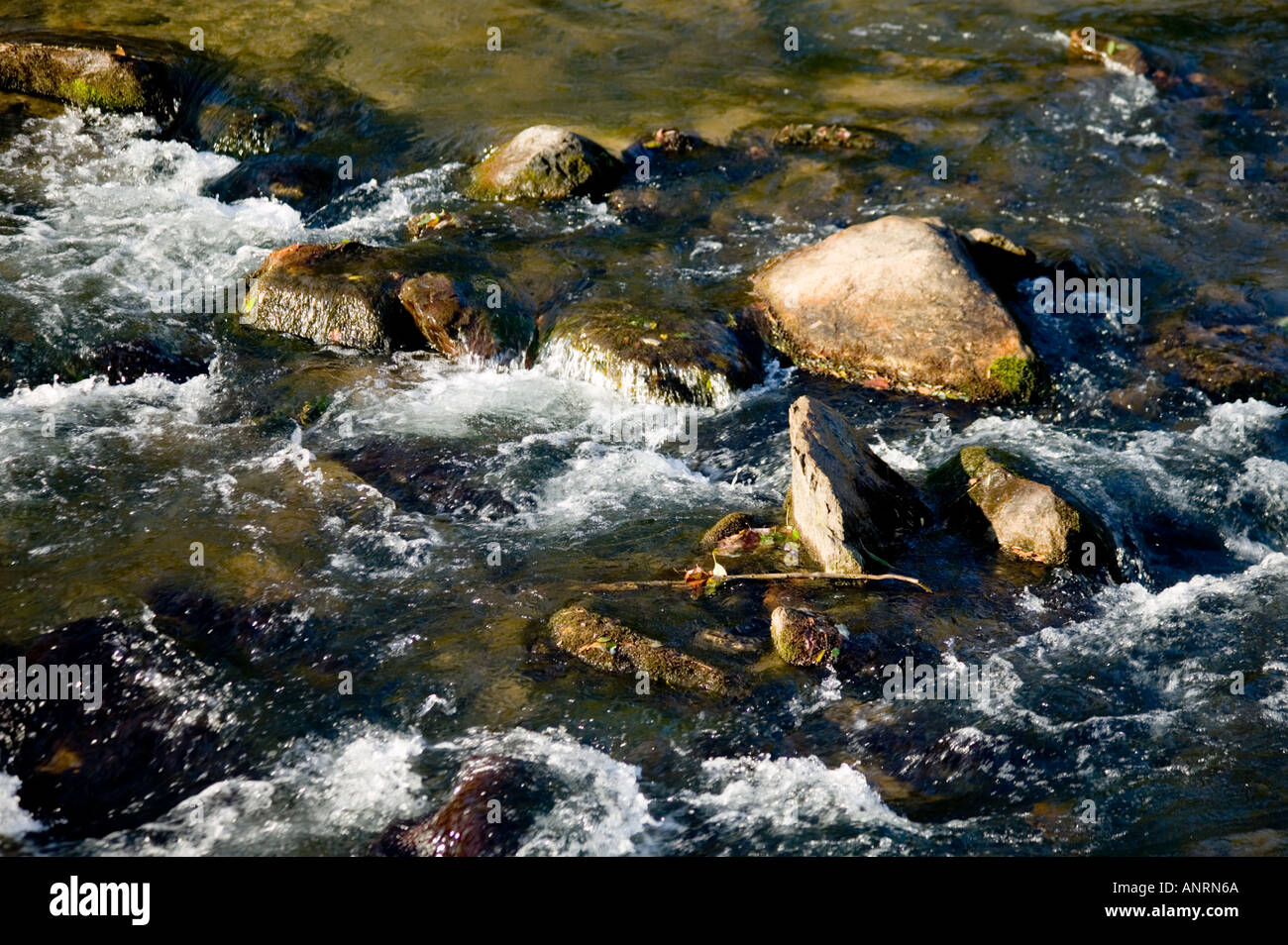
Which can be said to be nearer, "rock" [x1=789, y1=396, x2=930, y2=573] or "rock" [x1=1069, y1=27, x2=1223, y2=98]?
"rock" [x1=789, y1=396, x2=930, y2=573]

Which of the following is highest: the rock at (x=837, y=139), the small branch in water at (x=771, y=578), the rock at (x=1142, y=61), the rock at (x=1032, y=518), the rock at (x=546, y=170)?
the rock at (x=1142, y=61)

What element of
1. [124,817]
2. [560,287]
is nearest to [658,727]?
[124,817]

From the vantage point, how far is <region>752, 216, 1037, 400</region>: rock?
9.41 m

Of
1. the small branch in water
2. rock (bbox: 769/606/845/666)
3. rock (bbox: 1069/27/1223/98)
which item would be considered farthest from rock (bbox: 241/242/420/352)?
rock (bbox: 1069/27/1223/98)

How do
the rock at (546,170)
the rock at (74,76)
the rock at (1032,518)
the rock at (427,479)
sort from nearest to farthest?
1. the rock at (1032,518)
2. the rock at (427,479)
3. the rock at (546,170)
4. the rock at (74,76)

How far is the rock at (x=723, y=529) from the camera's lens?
7.57 metres

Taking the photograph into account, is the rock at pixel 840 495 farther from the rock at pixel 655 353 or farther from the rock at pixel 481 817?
the rock at pixel 481 817

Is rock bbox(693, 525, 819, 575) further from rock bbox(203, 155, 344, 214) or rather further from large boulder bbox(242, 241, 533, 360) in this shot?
rock bbox(203, 155, 344, 214)

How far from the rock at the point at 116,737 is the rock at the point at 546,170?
6.94m

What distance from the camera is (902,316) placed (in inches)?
380

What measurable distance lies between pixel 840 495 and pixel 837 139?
23.5 ft

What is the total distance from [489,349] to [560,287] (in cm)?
108

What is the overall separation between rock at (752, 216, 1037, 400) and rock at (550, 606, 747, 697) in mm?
4035

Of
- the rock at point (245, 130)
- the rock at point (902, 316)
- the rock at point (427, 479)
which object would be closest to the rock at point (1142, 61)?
the rock at point (902, 316)
